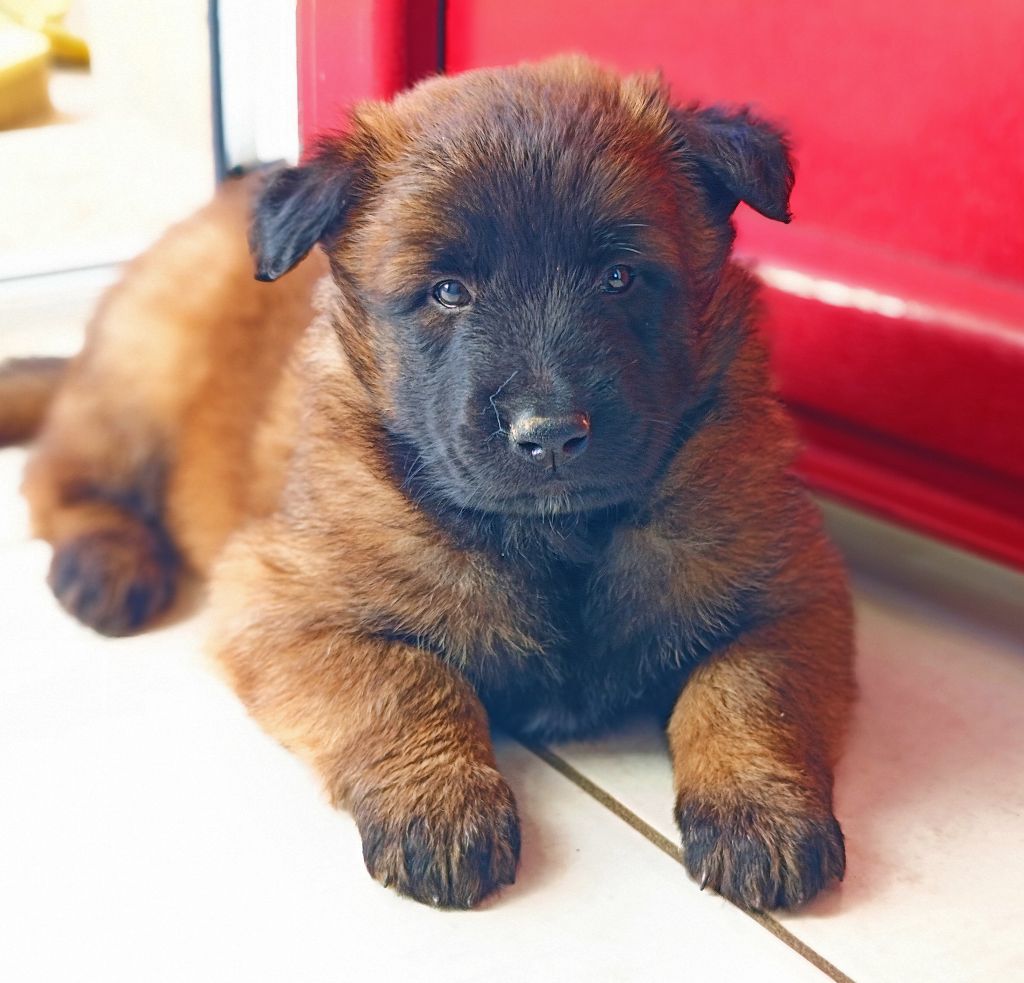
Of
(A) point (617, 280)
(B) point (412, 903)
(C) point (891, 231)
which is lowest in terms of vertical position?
(B) point (412, 903)

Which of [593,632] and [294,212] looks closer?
[294,212]

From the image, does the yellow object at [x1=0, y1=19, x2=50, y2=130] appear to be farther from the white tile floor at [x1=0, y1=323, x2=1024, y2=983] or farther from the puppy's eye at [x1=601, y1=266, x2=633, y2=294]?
the puppy's eye at [x1=601, y1=266, x2=633, y2=294]

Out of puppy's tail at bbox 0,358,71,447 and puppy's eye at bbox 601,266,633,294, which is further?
puppy's tail at bbox 0,358,71,447

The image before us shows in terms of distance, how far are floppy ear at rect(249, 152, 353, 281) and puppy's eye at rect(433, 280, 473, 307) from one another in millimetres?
175

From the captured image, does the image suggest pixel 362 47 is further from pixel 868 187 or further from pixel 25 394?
pixel 868 187

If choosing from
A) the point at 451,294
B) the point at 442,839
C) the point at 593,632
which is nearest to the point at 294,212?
the point at 451,294

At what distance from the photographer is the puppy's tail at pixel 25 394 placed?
289 centimetres

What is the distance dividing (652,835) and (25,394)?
5.88ft

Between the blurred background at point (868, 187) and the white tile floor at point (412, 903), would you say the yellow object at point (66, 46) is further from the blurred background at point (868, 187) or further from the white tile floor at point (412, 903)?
the white tile floor at point (412, 903)

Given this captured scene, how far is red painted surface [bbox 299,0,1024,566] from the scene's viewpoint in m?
2.21

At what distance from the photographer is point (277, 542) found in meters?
2.06

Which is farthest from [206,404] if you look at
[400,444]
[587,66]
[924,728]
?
[924,728]

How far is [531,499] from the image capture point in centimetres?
171

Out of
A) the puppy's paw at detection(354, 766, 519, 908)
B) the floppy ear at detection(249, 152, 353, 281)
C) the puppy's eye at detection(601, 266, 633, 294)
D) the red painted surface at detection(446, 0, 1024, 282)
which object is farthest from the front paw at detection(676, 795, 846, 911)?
the red painted surface at detection(446, 0, 1024, 282)
